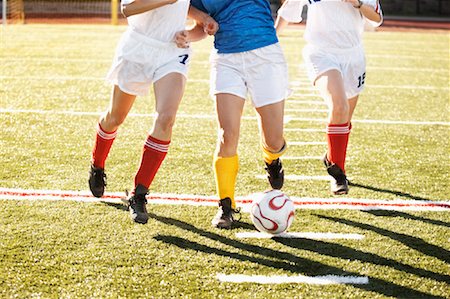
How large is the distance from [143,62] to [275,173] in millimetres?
1317

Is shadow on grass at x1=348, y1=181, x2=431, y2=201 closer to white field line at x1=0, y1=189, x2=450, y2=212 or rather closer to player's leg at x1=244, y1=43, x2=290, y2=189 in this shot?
white field line at x1=0, y1=189, x2=450, y2=212

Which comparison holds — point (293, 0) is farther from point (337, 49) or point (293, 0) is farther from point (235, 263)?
point (235, 263)

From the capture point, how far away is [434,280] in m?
4.01

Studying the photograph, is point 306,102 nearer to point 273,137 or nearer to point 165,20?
point 273,137

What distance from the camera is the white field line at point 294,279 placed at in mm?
3947

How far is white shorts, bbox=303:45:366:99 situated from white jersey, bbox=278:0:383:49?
46mm

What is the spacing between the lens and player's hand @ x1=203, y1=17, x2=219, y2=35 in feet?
16.1

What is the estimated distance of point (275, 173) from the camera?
5.66 metres

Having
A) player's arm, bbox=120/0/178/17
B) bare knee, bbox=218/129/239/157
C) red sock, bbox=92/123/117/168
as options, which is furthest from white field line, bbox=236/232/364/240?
player's arm, bbox=120/0/178/17

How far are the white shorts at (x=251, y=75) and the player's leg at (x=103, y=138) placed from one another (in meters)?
0.64

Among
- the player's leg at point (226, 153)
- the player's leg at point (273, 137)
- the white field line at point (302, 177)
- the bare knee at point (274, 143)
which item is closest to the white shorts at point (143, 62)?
the player's leg at point (226, 153)

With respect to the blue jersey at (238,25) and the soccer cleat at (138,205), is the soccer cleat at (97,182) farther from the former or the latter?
the blue jersey at (238,25)

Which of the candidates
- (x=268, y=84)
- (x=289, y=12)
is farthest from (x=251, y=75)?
(x=289, y=12)

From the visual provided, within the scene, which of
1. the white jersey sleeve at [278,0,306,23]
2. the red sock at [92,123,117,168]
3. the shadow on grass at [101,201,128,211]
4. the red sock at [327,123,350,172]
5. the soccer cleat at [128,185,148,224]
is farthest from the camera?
the white jersey sleeve at [278,0,306,23]
